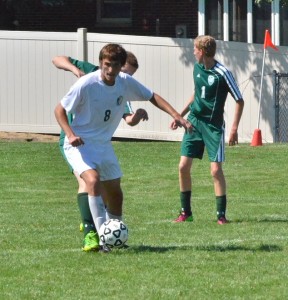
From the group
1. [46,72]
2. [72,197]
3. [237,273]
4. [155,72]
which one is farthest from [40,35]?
[237,273]

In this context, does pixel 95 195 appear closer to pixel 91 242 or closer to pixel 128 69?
pixel 91 242

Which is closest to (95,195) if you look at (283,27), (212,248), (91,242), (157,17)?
(91,242)

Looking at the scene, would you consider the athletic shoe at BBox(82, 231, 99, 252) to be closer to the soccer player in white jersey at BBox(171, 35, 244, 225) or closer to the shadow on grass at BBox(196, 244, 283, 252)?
the shadow on grass at BBox(196, 244, 283, 252)

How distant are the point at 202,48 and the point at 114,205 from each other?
2270mm

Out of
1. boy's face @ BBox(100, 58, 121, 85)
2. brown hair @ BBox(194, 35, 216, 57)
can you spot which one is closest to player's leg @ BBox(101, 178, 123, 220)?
boy's face @ BBox(100, 58, 121, 85)

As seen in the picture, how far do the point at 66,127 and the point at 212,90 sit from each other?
8.76 ft

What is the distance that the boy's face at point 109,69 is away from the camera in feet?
28.8

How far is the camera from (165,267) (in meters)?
8.23

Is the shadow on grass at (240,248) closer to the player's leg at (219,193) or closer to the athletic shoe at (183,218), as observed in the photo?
the player's leg at (219,193)

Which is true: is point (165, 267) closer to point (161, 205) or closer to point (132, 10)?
point (161, 205)

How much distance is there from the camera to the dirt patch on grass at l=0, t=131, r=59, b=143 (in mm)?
22953

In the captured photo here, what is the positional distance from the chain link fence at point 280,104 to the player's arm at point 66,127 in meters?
12.4

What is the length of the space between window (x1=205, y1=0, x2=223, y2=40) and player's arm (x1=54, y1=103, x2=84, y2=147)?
58.3 ft

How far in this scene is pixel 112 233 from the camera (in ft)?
28.7
